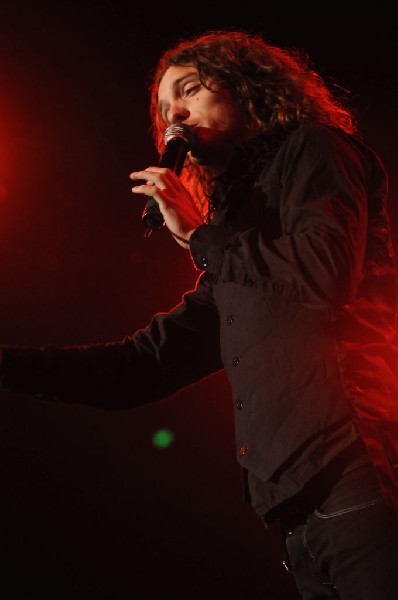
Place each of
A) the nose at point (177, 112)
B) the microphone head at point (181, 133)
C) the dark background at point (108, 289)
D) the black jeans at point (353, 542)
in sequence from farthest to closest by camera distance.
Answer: the dark background at point (108, 289) < the nose at point (177, 112) < the microphone head at point (181, 133) < the black jeans at point (353, 542)

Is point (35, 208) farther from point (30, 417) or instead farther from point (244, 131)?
point (244, 131)

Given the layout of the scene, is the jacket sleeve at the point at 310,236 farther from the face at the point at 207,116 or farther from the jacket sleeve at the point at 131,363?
the jacket sleeve at the point at 131,363

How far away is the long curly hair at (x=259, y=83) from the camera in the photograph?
1.80m

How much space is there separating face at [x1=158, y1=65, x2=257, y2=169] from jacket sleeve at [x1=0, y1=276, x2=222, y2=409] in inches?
14.7

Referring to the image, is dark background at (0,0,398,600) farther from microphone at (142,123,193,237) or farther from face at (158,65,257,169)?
microphone at (142,123,193,237)

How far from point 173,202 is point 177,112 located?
1.77ft

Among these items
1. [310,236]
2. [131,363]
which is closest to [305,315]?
[310,236]

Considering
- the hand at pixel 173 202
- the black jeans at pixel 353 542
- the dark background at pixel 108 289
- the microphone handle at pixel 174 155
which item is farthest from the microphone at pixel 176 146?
the dark background at pixel 108 289

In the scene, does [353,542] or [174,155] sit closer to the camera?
[353,542]

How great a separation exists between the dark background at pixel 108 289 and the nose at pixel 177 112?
1.71 meters

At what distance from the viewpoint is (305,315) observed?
4.00 ft

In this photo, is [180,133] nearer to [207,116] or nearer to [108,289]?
[207,116]

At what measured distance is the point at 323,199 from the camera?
1.16 meters

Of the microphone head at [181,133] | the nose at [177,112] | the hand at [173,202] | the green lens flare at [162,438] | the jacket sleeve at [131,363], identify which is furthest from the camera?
the green lens flare at [162,438]
